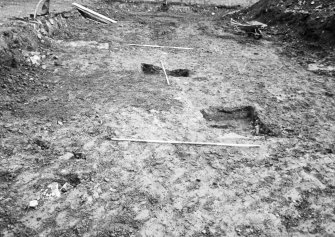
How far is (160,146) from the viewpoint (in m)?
3.46

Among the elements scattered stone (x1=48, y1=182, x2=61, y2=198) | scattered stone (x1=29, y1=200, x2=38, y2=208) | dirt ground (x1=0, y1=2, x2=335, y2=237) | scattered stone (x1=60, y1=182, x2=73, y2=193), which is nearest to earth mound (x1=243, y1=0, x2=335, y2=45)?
dirt ground (x1=0, y1=2, x2=335, y2=237)

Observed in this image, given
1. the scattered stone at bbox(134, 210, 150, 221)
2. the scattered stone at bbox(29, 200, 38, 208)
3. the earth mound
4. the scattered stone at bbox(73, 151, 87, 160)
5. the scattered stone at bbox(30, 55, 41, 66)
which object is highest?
the earth mound

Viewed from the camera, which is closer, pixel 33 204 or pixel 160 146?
pixel 33 204

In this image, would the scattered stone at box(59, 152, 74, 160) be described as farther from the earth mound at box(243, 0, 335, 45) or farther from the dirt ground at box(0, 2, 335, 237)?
the earth mound at box(243, 0, 335, 45)

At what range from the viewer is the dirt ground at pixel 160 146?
256 cm

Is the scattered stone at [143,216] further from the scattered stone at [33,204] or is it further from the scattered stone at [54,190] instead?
the scattered stone at [33,204]

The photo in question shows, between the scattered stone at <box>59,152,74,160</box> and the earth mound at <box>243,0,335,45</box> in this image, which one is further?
the earth mound at <box>243,0,335,45</box>

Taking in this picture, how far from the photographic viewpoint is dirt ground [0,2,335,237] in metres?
2.56

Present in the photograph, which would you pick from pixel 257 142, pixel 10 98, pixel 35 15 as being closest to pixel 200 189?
pixel 257 142

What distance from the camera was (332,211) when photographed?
2.68 metres

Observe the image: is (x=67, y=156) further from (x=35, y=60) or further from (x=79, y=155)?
(x=35, y=60)

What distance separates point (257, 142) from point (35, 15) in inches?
203

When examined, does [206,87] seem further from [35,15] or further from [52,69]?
[35,15]

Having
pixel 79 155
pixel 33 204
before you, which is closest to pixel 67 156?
pixel 79 155
